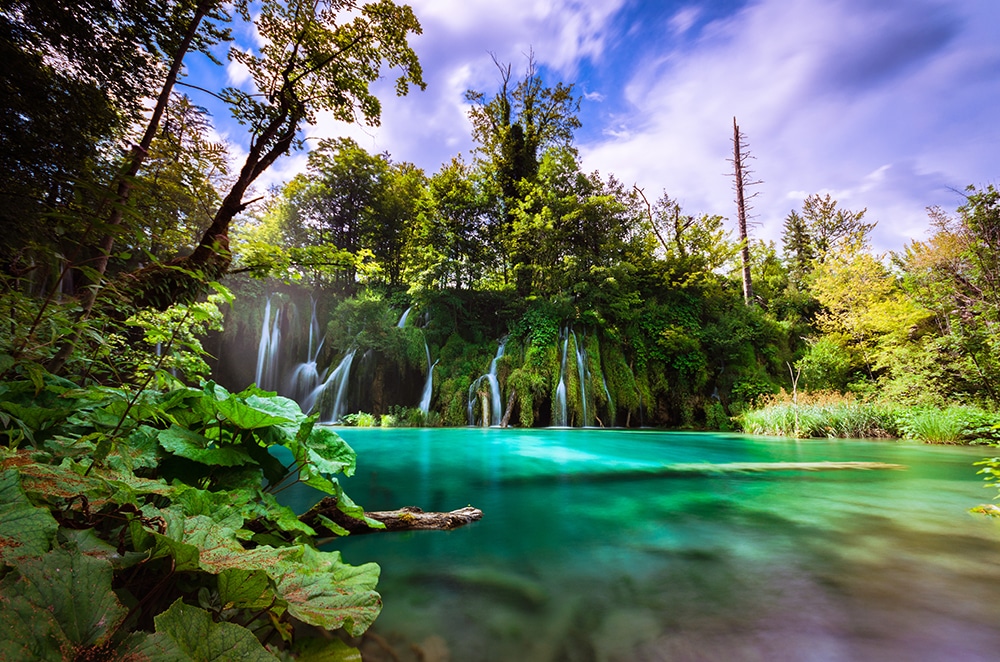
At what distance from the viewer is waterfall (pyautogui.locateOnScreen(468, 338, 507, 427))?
12.2 m

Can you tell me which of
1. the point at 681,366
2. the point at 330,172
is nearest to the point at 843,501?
the point at 681,366

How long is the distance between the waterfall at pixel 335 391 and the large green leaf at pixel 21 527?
44.7 feet

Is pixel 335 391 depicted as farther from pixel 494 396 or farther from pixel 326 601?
pixel 326 601

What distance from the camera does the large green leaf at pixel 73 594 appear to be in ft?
1.86

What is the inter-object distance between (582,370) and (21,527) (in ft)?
41.7

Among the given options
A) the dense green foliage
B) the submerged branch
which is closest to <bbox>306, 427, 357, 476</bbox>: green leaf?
the dense green foliage

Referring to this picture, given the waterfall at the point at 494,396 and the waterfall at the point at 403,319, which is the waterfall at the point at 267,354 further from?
the waterfall at the point at 494,396

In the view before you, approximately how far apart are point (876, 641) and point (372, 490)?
360cm

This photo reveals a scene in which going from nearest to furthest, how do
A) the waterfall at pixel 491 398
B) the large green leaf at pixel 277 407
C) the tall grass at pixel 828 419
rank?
the large green leaf at pixel 277 407 < the tall grass at pixel 828 419 < the waterfall at pixel 491 398

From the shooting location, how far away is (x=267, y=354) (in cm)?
1461

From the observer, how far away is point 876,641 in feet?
4.98

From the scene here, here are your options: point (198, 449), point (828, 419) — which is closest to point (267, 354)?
point (198, 449)

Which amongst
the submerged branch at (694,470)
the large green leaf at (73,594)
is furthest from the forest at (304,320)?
the submerged branch at (694,470)

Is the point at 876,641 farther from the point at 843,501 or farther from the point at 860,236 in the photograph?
the point at 860,236
